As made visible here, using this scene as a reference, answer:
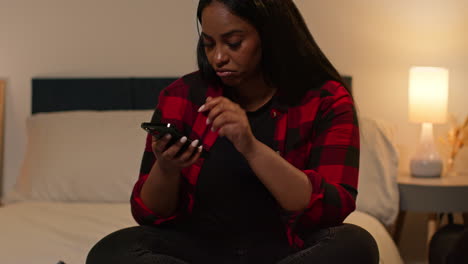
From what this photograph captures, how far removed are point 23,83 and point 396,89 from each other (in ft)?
5.55

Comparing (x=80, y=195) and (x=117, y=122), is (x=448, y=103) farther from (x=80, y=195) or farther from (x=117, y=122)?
(x=80, y=195)

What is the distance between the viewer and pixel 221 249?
136 centimetres

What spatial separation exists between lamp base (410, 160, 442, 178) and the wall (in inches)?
9.3

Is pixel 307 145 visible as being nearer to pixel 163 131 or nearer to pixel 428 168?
pixel 163 131

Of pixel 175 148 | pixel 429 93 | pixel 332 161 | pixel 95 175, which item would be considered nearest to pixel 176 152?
pixel 175 148

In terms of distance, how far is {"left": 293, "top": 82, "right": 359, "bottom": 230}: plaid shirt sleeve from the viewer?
4.17 feet

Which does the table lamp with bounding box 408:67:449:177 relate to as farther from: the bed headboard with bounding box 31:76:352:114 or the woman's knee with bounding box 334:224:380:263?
the woman's knee with bounding box 334:224:380:263

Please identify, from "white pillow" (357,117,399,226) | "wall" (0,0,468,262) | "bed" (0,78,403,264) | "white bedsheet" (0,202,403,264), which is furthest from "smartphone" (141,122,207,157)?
"wall" (0,0,468,262)

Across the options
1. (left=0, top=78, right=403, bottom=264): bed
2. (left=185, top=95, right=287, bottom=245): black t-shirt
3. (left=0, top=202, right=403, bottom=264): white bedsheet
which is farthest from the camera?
(left=0, top=78, right=403, bottom=264): bed

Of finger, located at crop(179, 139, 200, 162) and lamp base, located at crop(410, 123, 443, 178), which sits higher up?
finger, located at crop(179, 139, 200, 162)

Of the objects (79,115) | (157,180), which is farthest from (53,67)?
(157,180)

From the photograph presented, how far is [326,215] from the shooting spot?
1.27m

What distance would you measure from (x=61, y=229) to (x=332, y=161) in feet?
3.20

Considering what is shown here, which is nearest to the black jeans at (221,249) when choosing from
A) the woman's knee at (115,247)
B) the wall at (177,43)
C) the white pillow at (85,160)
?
the woman's knee at (115,247)
